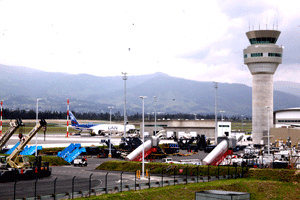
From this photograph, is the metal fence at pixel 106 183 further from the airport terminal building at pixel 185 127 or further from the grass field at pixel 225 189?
the airport terminal building at pixel 185 127

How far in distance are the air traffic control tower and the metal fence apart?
8109cm

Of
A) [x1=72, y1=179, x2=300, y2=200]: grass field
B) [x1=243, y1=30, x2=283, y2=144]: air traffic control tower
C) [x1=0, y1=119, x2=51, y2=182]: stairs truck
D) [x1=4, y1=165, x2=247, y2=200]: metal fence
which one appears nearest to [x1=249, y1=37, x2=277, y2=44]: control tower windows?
[x1=243, y1=30, x2=283, y2=144]: air traffic control tower

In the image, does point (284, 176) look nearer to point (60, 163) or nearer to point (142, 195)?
point (142, 195)

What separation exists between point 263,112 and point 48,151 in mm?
72193

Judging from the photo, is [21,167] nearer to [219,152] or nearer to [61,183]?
[61,183]

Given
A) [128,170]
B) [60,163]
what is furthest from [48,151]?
[128,170]

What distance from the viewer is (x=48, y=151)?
9106 centimetres

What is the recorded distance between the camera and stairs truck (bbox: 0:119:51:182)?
48.6 m

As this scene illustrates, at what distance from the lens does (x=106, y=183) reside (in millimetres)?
39750

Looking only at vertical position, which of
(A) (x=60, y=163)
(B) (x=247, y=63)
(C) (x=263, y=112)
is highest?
(B) (x=247, y=63)

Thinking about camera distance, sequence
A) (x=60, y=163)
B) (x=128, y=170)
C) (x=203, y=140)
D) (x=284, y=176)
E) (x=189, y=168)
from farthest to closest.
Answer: (x=203, y=140)
(x=60, y=163)
(x=128, y=170)
(x=189, y=168)
(x=284, y=176)

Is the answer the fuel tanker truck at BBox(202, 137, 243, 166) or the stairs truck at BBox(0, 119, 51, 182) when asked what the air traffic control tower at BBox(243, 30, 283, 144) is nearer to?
the fuel tanker truck at BBox(202, 137, 243, 166)

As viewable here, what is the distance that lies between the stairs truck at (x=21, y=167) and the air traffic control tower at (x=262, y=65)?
9105 cm

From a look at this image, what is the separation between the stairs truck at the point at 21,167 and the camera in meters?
48.6
